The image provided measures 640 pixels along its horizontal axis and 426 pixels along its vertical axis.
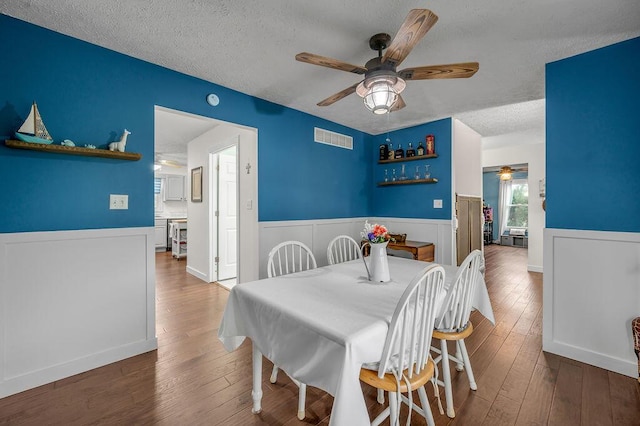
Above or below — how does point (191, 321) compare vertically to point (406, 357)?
below

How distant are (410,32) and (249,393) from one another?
7.78 ft

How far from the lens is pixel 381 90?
5.75 feet

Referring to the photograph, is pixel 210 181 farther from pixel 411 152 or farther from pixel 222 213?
pixel 411 152

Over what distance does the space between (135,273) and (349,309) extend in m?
1.94

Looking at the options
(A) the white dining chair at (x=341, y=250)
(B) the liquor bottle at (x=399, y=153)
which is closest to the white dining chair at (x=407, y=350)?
(A) the white dining chair at (x=341, y=250)

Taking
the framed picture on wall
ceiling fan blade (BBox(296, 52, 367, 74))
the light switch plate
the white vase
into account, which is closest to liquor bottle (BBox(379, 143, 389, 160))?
ceiling fan blade (BBox(296, 52, 367, 74))

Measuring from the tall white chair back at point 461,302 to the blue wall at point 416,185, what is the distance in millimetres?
2332

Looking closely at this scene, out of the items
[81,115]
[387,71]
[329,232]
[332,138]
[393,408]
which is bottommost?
[393,408]

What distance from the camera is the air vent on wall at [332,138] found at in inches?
149

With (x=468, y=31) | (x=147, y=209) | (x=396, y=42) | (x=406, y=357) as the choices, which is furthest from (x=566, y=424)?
(x=147, y=209)

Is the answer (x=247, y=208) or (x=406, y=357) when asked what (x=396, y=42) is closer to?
(x=406, y=357)

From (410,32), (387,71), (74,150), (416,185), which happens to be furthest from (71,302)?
(416,185)

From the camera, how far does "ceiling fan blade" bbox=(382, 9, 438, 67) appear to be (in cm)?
128

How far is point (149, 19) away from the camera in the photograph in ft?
5.97
